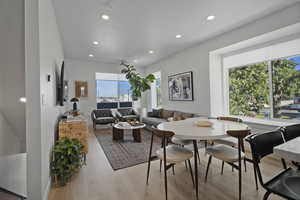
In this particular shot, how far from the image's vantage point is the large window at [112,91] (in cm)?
652

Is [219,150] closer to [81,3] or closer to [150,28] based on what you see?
[150,28]

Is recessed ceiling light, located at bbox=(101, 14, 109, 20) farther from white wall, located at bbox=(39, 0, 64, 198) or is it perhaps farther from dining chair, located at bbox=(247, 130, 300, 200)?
dining chair, located at bbox=(247, 130, 300, 200)

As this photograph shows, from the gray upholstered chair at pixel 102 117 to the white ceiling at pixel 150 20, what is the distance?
8.47 feet

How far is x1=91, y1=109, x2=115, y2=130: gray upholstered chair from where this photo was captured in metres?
5.27

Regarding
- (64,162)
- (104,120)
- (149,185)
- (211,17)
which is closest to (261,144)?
(149,185)

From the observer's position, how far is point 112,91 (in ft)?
22.4

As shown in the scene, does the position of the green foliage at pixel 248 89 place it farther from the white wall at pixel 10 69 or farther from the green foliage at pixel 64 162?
the white wall at pixel 10 69

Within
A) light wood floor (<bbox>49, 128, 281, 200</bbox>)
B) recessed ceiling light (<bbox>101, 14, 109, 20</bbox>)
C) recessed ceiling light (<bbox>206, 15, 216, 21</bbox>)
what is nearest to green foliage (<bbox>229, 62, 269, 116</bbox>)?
light wood floor (<bbox>49, 128, 281, 200</bbox>)

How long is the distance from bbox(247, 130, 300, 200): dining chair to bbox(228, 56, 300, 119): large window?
89.4 inches

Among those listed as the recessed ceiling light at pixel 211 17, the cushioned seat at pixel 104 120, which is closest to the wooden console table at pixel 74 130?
the cushioned seat at pixel 104 120

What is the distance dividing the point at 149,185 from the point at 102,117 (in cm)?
430

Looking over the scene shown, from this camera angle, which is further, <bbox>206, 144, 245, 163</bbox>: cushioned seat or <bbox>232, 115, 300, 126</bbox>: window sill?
<bbox>232, 115, 300, 126</bbox>: window sill

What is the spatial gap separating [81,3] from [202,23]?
242 cm

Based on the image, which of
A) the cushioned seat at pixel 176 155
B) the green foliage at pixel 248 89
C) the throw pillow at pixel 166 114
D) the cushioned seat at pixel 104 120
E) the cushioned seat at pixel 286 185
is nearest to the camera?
the cushioned seat at pixel 286 185
